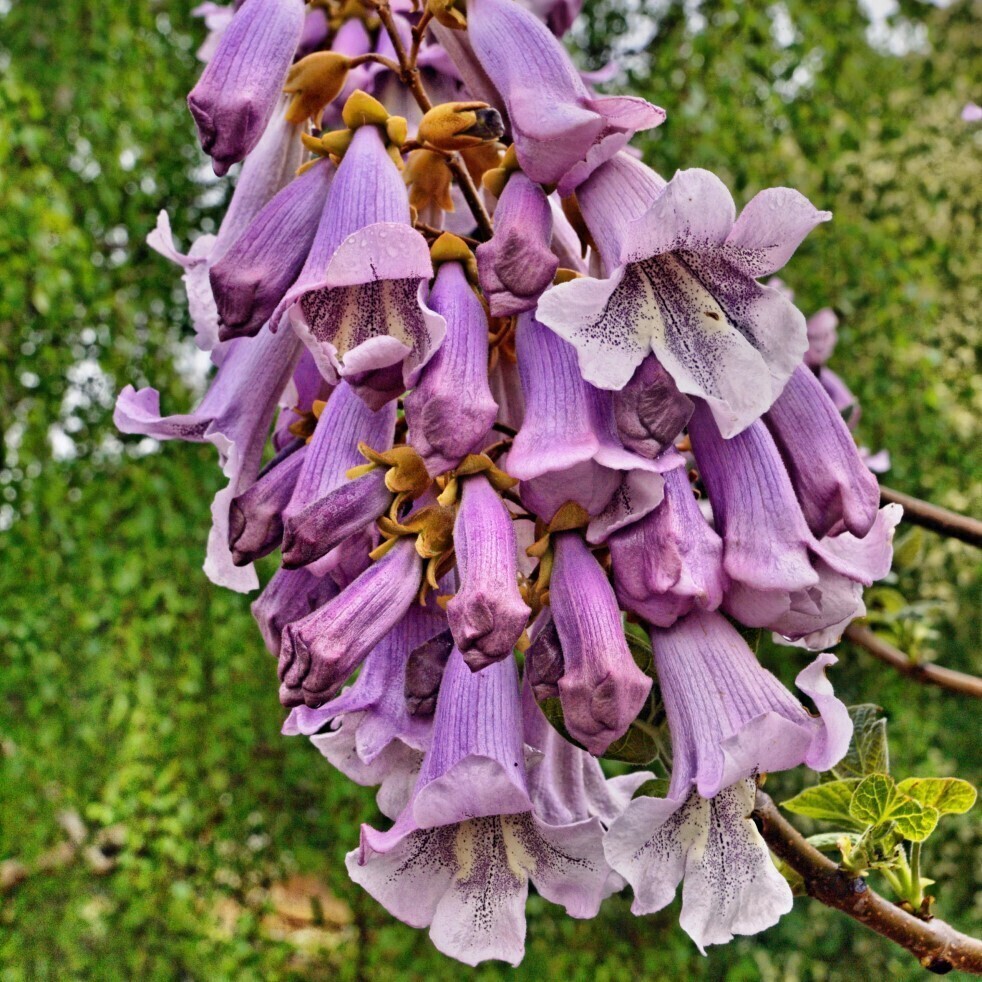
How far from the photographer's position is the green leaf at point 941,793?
490 millimetres

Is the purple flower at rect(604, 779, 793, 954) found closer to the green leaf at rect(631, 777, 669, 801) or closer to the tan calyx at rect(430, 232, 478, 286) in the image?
the green leaf at rect(631, 777, 669, 801)

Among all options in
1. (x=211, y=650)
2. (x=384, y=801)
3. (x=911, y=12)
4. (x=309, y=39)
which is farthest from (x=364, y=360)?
(x=911, y=12)

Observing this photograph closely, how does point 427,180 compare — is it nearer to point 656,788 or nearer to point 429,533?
point 429,533

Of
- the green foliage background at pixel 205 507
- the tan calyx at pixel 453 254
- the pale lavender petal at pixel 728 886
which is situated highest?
the tan calyx at pixel 453 254

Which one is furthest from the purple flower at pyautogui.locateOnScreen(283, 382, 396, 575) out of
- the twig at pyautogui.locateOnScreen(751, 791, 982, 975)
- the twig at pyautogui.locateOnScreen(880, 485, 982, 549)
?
the twig at pyautogui.locateOnScreen(880, 485, 982, 549)

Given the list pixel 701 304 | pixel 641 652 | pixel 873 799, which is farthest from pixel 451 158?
pixel 873 799

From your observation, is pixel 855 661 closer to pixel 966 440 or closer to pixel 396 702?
pixel 966 440

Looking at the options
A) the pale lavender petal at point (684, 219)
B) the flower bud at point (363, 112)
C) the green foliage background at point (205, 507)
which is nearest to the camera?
the pale lavender petal at point (684, 219)

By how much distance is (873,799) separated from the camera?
19.0 inches

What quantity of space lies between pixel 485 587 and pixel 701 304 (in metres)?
0.15

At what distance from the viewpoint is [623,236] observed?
1.23 ft

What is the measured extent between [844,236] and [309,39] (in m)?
1.08

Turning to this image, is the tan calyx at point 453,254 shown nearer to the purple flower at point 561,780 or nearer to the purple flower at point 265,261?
the purple flower at point 265,261

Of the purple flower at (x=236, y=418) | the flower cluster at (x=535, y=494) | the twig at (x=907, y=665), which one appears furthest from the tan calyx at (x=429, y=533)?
the twig at (x=907, y=665)
